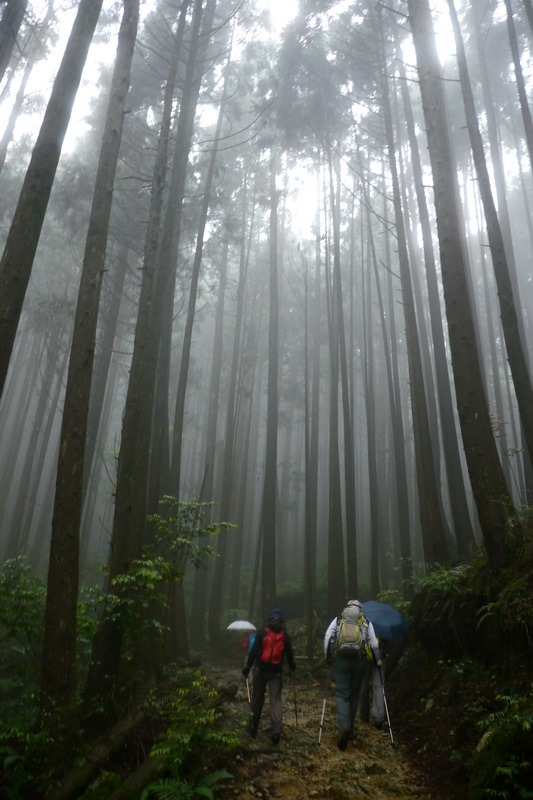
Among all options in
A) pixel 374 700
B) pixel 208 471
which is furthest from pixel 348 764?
pixel 208 471

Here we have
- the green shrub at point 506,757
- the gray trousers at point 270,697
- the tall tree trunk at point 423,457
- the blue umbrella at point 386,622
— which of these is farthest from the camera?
the tall tree trunk at point 423,457

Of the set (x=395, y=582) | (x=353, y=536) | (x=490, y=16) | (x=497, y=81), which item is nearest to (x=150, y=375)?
(x=353, y=536)

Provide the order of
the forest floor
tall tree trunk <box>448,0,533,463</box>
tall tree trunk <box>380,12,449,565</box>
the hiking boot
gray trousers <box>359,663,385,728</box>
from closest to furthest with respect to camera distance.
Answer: the forest floor, the hiking boot, gray trousers <box>359,663,385,728</box>, tall tree trunk <box>448,0,533,463</box>, tall tree trunk <box>380,12,449,565</box>

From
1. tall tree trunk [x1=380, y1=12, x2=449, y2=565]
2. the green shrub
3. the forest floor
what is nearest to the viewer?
the green shrub

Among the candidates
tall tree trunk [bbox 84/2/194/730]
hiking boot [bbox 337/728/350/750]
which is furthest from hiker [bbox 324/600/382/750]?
tall tree trunk [bbox 84/2/194/730]

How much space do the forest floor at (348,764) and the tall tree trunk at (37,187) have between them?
14.7 ft

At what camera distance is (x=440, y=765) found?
468 cm

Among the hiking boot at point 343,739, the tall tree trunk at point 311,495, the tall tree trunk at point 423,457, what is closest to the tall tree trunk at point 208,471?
the tall tree trunk at point 311,495

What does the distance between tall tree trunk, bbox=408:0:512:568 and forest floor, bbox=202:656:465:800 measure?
2.20 meters

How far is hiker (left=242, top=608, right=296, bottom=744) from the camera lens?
591 centimetres

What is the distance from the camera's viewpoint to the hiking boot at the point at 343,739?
5.49m

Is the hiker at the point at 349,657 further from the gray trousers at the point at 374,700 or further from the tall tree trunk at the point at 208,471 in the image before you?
the tall tree trunk at the point at 208,471

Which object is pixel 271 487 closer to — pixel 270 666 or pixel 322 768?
pixel 270 666

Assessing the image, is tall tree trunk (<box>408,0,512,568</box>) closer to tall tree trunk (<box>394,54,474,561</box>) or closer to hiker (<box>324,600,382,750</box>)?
hiker (<box>324,600,382,750</box>)
